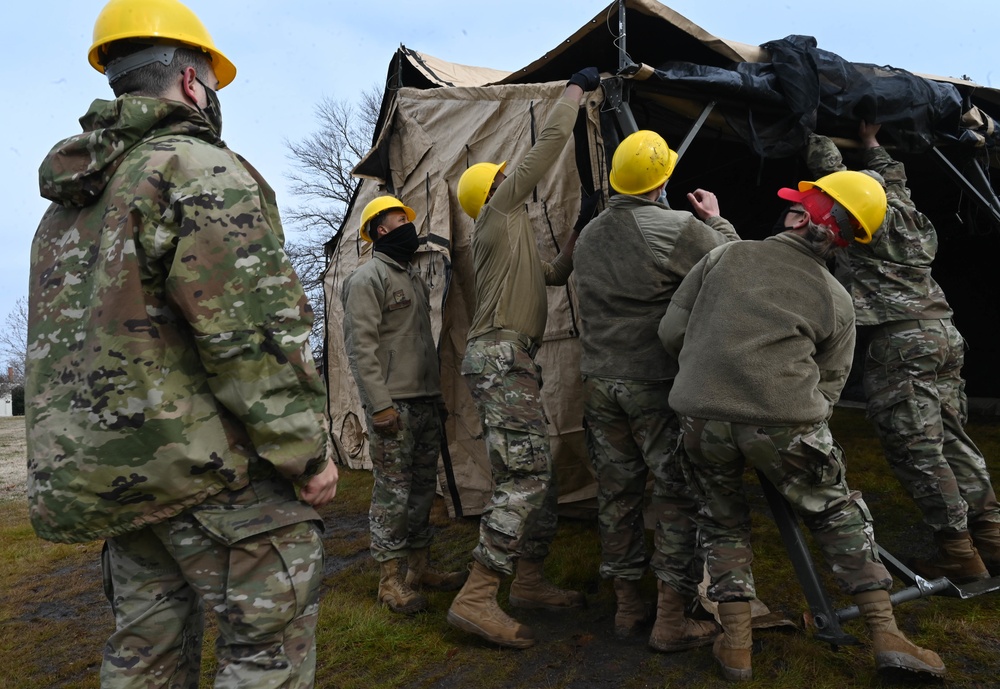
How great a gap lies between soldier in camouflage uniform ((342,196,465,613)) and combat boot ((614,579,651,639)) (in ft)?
3.43

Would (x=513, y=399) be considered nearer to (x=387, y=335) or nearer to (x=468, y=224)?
(x=387, y=335)

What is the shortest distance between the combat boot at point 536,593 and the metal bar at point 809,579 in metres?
1.18

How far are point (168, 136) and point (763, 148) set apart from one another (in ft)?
10.7

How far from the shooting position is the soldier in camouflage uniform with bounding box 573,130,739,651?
3.20 metres

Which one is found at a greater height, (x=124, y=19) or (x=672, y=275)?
(x=124, y=19)

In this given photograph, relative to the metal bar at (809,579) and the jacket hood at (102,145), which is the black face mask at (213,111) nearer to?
the jacket hood at (102,145)

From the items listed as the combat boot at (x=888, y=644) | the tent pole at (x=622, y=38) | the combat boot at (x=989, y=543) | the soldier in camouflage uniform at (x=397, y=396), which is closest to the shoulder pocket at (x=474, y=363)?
the soldier in camouflage uniform at (x=397, y=396)

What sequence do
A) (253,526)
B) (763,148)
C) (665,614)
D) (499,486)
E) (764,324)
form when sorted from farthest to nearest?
(763,148)
(499,486)
(665,614)
(764,324)
(253,526)

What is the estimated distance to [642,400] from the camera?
10.7 ft

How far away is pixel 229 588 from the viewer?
172 cm

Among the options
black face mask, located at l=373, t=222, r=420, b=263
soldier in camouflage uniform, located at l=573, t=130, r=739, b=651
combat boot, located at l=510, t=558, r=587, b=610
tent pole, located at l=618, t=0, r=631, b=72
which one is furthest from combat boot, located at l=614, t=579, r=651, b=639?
tent pole, located at l=618, t=0, r=631, b=72

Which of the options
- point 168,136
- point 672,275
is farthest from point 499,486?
point 168,136

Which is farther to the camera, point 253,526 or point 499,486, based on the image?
point 499,486

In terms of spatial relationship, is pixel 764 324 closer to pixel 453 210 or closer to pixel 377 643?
pixel 377 643
